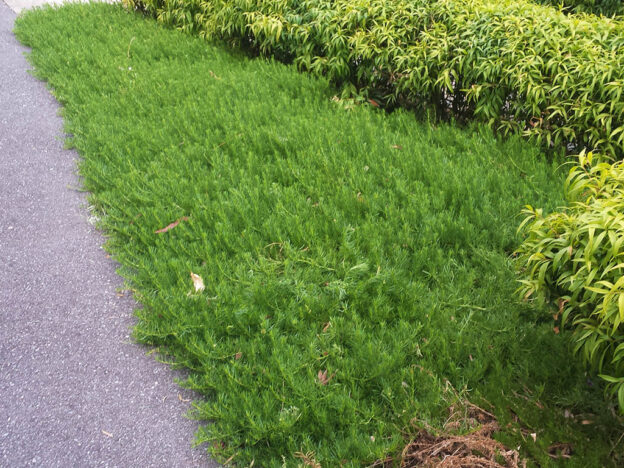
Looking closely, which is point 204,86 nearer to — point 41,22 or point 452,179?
point 452,179

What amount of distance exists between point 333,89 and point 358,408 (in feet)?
12.8

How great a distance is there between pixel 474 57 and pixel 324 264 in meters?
2.45

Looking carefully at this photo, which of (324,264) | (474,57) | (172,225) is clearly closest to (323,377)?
(324,264)

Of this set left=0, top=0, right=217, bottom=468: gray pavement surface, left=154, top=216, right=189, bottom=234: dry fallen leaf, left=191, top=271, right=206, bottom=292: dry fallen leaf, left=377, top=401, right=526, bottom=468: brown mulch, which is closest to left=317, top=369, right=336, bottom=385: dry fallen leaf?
left=377, top=401, right=526, bottom=468: brown mulch

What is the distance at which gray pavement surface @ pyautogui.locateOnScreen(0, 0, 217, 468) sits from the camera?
2.70 metres

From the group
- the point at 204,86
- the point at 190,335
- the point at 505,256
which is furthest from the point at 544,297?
the point at 204,86

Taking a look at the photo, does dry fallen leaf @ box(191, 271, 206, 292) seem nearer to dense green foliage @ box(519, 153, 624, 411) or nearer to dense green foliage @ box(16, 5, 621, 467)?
dense green foliage @ box(16, 5, 621, 467)

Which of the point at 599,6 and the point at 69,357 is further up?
the point at 599,6

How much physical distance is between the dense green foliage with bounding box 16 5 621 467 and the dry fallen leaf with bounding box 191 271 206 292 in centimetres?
3

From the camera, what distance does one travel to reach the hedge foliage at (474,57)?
165 inches

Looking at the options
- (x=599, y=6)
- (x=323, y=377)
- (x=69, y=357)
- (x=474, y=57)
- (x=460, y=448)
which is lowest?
(x=69, y=357)

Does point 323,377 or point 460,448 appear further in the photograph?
point 323,377

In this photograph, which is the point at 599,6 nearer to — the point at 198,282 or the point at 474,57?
the point at 474,57

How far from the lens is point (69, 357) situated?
318 centimetres
